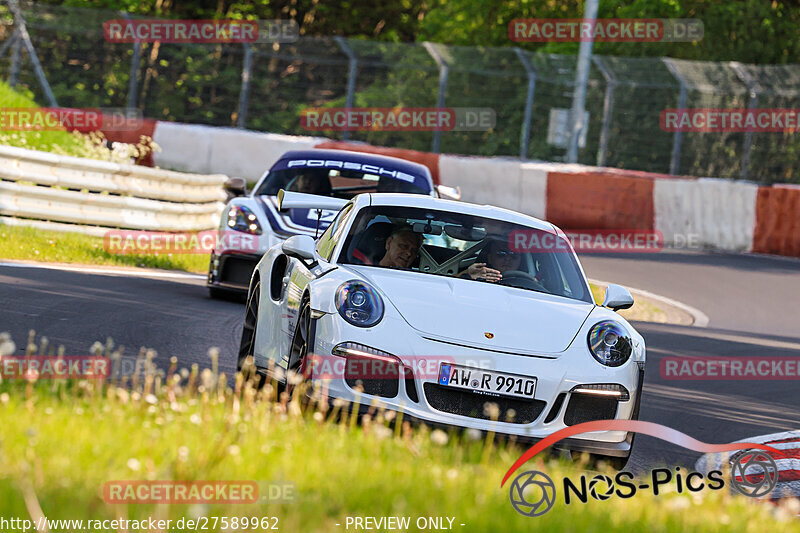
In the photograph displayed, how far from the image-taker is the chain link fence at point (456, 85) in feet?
88.7

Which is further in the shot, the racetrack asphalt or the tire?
the racetrack asphalt

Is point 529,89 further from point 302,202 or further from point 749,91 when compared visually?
point 302,202

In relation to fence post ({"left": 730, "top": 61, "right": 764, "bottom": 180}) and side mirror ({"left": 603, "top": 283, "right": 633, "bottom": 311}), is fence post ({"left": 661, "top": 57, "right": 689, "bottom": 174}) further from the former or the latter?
side mirror ({"left": 603, "top": 283, "right": 633, "bottom": 311})

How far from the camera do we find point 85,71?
31906 mm

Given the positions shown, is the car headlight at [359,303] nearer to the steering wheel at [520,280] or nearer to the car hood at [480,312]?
the car hood at [480,312]

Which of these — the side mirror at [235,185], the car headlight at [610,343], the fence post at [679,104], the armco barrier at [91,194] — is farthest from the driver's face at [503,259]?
the fence post at [679,104]

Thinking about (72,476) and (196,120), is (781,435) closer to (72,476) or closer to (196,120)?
(72,476)

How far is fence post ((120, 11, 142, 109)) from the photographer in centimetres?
2755

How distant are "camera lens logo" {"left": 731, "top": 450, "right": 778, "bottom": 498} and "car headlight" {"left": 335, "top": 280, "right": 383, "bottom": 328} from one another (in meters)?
1.94

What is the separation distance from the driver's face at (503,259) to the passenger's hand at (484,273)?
0.04 metres

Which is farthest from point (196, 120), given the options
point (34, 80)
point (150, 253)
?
point (150, 253)

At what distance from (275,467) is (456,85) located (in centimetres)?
2568

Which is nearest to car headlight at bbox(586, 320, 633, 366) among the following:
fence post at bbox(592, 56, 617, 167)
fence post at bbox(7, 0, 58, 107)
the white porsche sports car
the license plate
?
the white porsche sports car

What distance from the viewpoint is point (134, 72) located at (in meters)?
28.4
